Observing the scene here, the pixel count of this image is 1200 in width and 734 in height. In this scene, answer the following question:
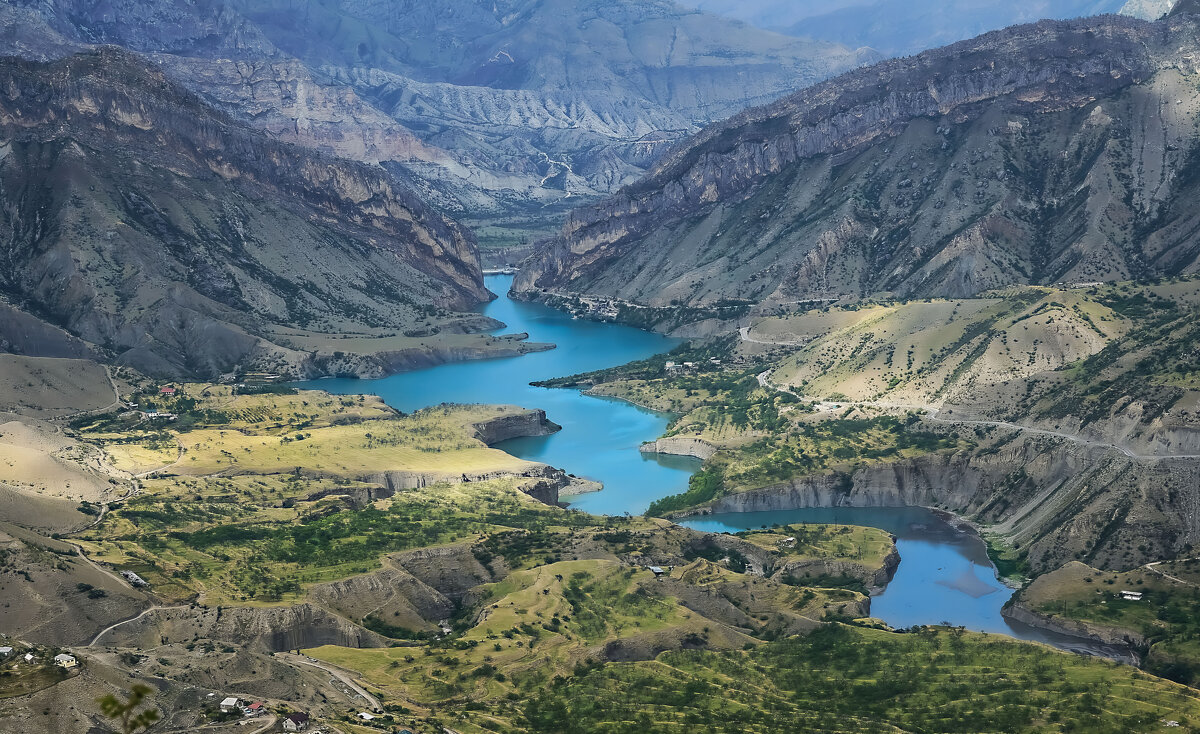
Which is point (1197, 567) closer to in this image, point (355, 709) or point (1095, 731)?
point (1095, 731)

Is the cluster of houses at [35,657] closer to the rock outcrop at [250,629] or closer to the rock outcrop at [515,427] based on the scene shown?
the rock outcrop at [250,629]

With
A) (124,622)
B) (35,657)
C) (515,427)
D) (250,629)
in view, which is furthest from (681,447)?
(35,657)

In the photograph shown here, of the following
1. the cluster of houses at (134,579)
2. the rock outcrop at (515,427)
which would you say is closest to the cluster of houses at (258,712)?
the cluster of houses at (134,579)

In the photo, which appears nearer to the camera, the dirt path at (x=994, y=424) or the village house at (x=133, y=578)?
the village house at (x=133, y=578)

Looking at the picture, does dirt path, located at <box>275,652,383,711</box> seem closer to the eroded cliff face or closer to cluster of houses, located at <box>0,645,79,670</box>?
cluster of houses, located at <box>0,645,79,670</box>

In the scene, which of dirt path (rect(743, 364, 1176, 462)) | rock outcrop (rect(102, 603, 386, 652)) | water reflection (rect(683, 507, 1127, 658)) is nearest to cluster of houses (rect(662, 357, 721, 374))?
dirt path (rect(743, 364, 1176, 462))

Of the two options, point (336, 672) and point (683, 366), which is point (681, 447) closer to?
point (683, 366)
